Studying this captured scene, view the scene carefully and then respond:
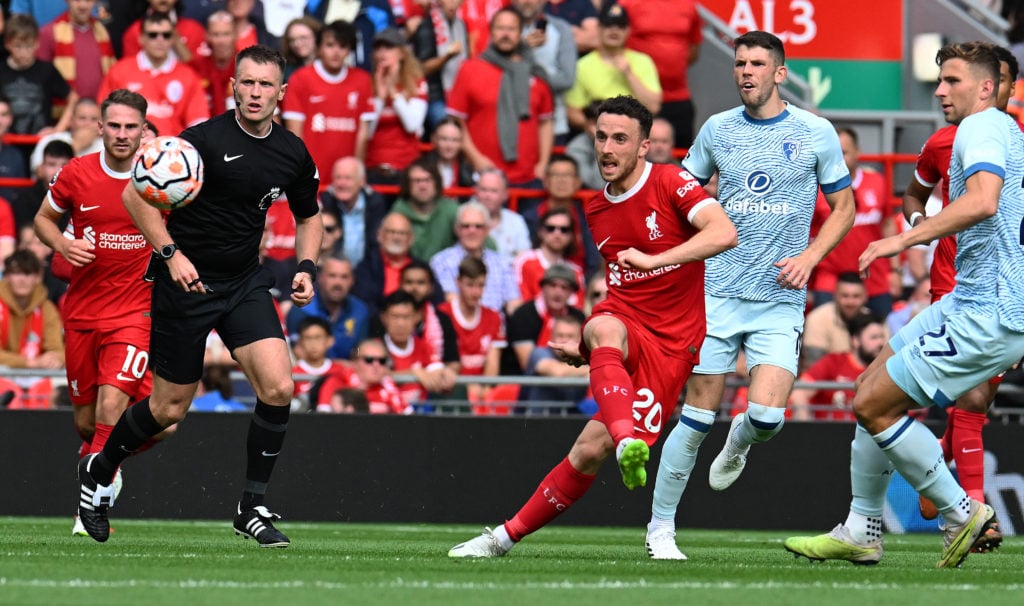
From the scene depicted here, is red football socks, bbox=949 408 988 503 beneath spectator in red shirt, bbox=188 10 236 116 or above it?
beneath

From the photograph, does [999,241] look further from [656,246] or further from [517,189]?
[517,189]

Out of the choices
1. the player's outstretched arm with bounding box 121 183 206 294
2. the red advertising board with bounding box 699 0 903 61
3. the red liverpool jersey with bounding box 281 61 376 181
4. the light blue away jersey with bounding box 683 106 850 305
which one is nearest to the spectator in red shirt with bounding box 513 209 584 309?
the red liverpool jersey with bounding box 281 61 376 181

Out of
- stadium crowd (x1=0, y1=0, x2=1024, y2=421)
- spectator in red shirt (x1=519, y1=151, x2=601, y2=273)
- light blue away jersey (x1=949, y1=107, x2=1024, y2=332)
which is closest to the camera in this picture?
light blue away jersey (x1=949, y1=107, x2=1024, y2=332)

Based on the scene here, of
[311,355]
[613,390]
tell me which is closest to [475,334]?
[311,355]

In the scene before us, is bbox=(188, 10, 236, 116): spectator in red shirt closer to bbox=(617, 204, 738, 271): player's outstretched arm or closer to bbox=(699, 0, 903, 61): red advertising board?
bbox=(699, 0, 903, 61): red advertising board

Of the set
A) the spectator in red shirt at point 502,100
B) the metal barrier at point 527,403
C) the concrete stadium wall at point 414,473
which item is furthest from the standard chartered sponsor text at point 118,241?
the spectator in red shirt at point 502,100

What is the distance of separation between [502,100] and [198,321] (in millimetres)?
7803

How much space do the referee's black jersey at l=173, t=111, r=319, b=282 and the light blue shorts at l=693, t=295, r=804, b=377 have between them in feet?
7.80

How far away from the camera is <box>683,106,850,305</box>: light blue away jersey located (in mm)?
9055

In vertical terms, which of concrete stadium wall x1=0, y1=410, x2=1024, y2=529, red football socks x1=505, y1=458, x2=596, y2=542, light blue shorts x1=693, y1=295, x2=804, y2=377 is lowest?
concrete stadium wall x1=0, y1=410, x2=1024, y2=529

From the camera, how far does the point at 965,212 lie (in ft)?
24.7

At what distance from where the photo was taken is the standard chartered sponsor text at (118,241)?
1036cm

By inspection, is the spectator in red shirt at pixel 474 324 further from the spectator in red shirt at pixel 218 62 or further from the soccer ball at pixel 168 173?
the soccer ball at pixel 168 173

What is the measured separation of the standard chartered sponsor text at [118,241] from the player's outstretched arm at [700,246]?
3632 mm
